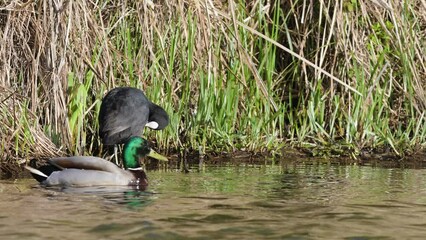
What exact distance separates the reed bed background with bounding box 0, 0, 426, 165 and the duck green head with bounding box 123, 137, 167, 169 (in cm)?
47

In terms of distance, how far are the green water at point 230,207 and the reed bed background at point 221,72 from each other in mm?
755

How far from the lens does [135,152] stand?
8453mm

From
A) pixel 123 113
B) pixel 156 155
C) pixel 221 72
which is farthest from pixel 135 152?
pixel 221 72

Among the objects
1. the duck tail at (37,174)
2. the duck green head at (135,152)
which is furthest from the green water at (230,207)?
the duck green head at (135,152)

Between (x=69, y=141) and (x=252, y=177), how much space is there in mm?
1570

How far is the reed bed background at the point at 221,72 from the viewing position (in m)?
8.64

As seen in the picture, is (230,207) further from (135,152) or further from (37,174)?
(135,152)

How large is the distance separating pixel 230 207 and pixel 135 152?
193cm

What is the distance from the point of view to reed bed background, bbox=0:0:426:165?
864 centimetres

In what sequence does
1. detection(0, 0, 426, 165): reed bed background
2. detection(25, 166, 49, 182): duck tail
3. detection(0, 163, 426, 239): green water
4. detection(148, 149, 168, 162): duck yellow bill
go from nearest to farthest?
detection(0, 163, 426, 239): green water, detection(25, 166, 49, 182): duck tail, detection(148, 149, 168, 162): duck yellow bill, detection(0, 0, 426, 165): reed bed background

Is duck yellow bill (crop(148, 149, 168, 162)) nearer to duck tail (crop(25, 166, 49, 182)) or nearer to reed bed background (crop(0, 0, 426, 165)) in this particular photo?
reed bed background (crop(0, 0, 426, 165))

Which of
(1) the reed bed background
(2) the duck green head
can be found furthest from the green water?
(1) the reed bed background

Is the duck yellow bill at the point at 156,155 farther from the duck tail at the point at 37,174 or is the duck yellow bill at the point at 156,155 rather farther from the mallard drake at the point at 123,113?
the duck tail at the point at 37,174

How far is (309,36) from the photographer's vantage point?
33.6ft
